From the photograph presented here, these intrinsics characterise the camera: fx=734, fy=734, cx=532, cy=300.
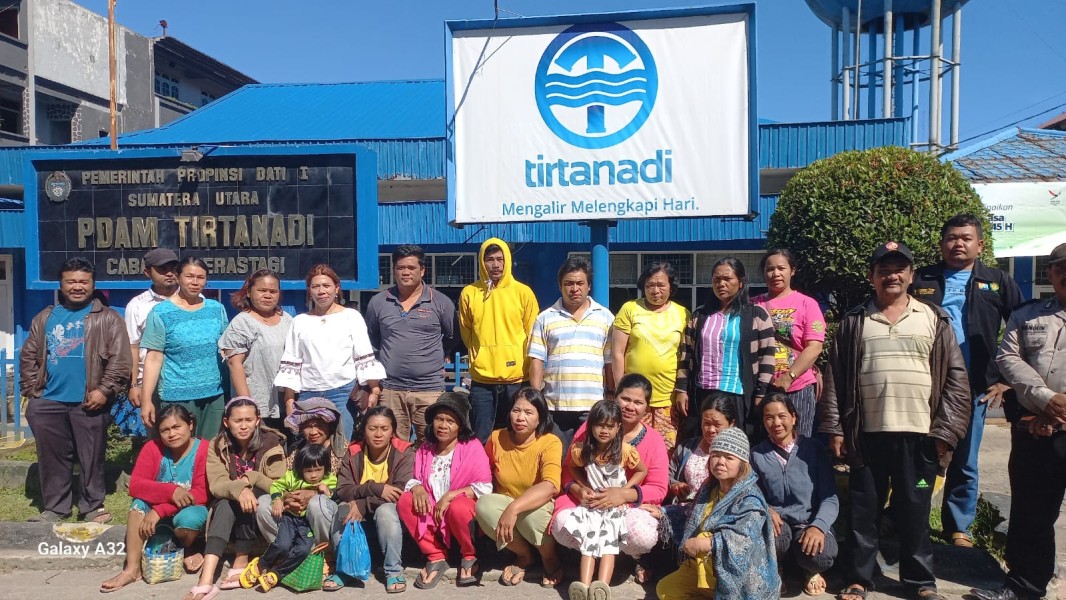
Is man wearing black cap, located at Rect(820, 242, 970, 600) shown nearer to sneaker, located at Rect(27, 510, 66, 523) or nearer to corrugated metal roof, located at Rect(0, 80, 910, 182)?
sneaker, located at Rect(27, 510, 66, 523)

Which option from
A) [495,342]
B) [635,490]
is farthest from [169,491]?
[635,490]

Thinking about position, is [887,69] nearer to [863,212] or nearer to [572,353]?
[863,212]

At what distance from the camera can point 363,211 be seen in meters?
6.00

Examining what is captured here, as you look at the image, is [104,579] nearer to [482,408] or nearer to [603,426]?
[482,408]

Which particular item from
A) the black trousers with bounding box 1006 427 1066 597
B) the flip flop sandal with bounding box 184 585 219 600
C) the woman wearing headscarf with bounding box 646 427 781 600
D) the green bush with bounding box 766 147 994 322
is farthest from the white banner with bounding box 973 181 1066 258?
the flip flop sandal with bounding box 184 585 219 600

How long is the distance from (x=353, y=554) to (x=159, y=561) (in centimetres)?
110

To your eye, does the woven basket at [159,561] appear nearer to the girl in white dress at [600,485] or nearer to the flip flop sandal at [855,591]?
the girl in white dress at [600,485]

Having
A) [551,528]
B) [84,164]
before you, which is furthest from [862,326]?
[84,164]

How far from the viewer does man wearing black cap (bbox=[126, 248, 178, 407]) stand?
199 inches

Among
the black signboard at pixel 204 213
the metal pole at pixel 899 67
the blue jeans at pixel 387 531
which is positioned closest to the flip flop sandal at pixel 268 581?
the blue jeans at pixel 387 531

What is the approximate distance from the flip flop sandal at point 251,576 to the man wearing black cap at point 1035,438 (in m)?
3.76

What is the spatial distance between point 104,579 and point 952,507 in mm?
4939

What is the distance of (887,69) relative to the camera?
12961mm

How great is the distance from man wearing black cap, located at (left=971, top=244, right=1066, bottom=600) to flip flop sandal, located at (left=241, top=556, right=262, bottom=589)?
3.76 metres
